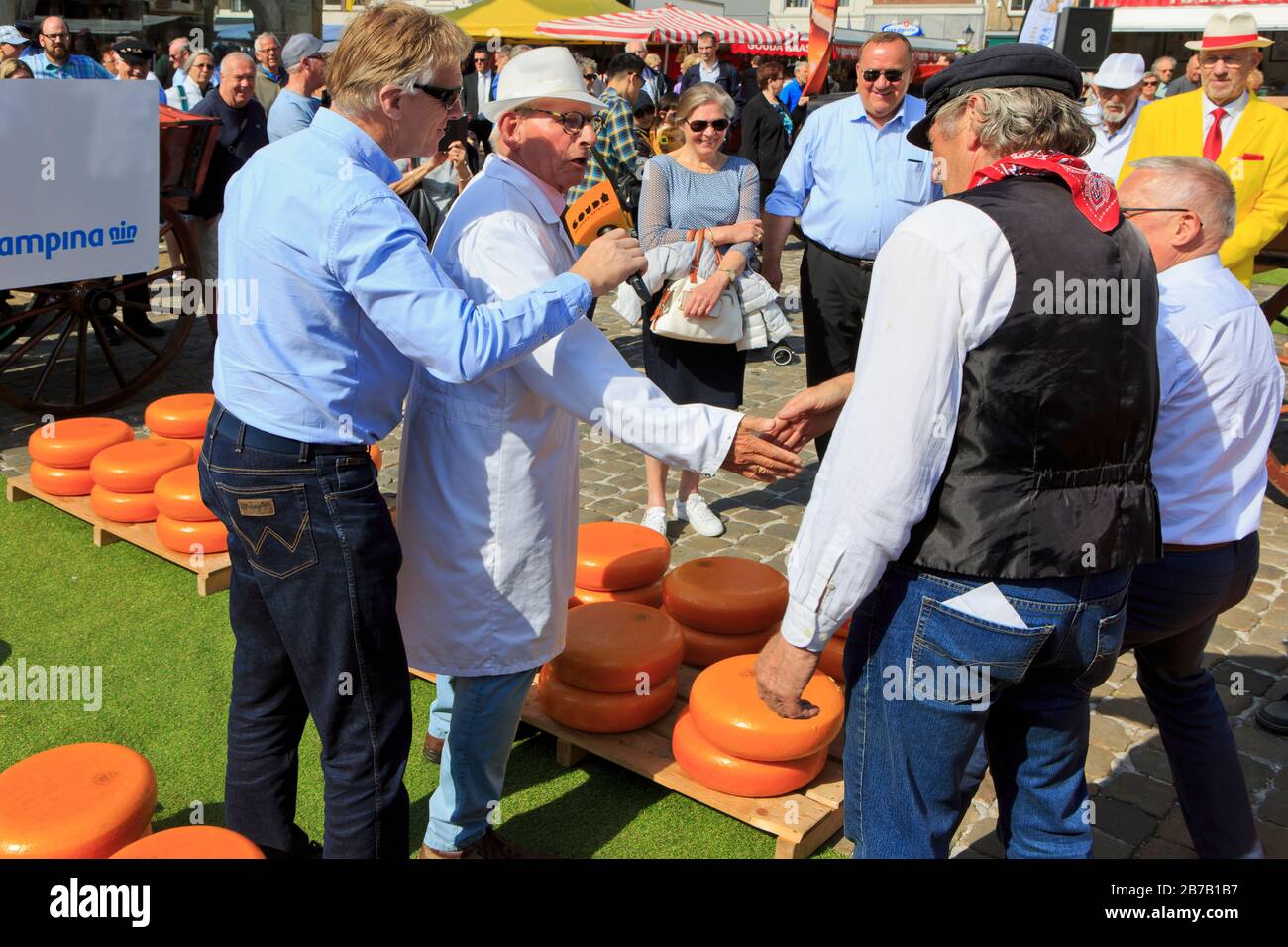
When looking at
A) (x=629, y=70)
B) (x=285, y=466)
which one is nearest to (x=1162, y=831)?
(x=285, y=466)

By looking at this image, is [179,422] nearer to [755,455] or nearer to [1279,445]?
[755,455]

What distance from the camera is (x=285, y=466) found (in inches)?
91.6

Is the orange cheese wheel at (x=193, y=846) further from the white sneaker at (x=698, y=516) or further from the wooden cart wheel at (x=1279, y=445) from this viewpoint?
the wooden cart wheel at (x=1279, y=445)

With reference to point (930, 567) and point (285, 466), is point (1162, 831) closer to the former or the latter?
point (930, 567)

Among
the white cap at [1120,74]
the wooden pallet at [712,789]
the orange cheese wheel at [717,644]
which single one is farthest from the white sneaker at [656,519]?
the white cap at [1120,74]

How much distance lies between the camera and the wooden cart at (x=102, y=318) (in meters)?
6.73

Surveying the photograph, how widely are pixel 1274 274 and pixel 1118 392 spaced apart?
1263 cm

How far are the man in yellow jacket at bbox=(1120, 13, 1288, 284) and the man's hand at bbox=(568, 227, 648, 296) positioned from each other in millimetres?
3549

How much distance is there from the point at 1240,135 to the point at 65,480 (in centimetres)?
565

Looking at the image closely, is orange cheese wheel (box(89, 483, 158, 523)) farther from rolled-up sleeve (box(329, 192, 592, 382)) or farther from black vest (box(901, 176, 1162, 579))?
black vest (box(901, 176, 1162, 579))

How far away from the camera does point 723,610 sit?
150 inches

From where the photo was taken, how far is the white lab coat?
253 cm

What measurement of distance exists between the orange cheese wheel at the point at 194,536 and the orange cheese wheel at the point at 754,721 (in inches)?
91.6
